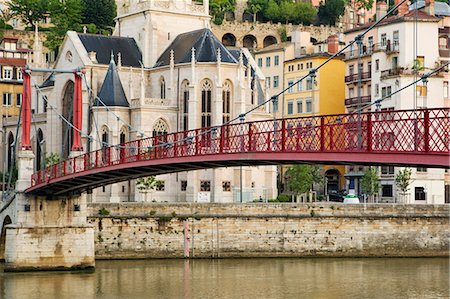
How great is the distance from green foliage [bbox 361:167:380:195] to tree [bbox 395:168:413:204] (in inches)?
98.4

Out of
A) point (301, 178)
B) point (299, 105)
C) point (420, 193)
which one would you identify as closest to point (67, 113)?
point (301, 178)

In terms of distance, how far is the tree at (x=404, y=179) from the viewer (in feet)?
272

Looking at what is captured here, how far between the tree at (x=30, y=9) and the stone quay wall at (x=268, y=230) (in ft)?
187

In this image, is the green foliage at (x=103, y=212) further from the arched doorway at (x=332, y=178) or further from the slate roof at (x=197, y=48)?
the arched doorway at (x=332, y=178)

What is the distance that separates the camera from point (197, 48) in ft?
293

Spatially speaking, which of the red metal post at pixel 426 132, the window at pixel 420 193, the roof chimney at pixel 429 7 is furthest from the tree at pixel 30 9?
the red metal post at pixel 426 132

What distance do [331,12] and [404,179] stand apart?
6182cm

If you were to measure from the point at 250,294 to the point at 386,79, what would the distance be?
109ft

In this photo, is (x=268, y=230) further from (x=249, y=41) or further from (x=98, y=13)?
(x=249, y=41)

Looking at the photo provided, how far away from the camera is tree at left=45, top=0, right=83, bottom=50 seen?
118438 mm

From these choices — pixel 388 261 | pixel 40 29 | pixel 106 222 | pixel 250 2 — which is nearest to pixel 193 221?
pixel 106 222

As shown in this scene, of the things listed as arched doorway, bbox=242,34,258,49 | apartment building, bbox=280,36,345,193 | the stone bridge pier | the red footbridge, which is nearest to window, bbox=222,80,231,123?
apartment building, bbox=280,36,345,193

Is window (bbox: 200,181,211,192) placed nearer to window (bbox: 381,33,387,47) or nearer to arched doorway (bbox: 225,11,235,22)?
window (bbox: 381,33,387,47)

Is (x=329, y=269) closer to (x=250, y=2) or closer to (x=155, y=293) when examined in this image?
(x=155, y=293)
